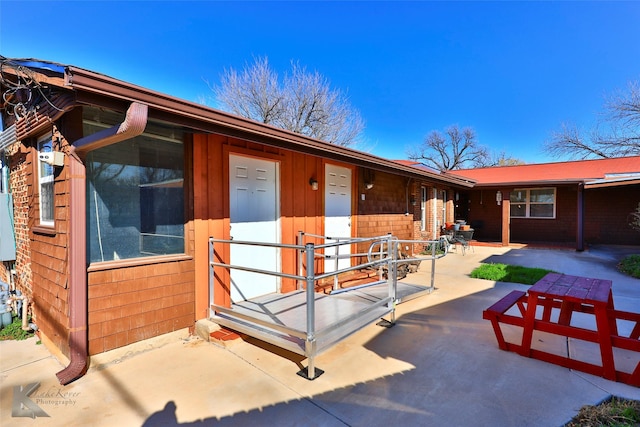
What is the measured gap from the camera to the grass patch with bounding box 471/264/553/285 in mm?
6387

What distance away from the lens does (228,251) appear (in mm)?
3941

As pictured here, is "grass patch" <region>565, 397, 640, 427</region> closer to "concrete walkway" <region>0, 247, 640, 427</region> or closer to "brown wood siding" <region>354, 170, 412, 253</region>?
"concrete walkway" <region>0, 247, 640, 427</region>

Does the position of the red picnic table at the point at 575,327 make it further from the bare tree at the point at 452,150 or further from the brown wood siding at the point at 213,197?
the bare tree at the point at 452,150

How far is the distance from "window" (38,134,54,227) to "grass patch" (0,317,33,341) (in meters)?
1.46

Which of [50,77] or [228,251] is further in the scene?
[228,251]

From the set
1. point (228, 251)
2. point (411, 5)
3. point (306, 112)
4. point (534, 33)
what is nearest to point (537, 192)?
point (534, 33)

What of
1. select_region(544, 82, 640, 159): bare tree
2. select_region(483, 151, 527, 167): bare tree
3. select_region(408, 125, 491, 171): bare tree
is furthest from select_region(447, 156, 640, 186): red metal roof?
select_region(483, 151, 527, 167): bare tree

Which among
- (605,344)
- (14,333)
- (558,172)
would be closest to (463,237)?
(558,172)

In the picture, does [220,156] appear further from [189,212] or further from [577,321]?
[577,321]

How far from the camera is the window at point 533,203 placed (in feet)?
42.3

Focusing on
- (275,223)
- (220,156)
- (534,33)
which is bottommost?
(275,223)

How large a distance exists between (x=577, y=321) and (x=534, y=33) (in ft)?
31.3

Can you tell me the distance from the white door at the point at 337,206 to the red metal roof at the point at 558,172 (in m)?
8.37

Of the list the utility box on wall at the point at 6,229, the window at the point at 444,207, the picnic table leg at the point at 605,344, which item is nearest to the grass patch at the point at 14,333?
the utility box on wall at the point at 6,229
